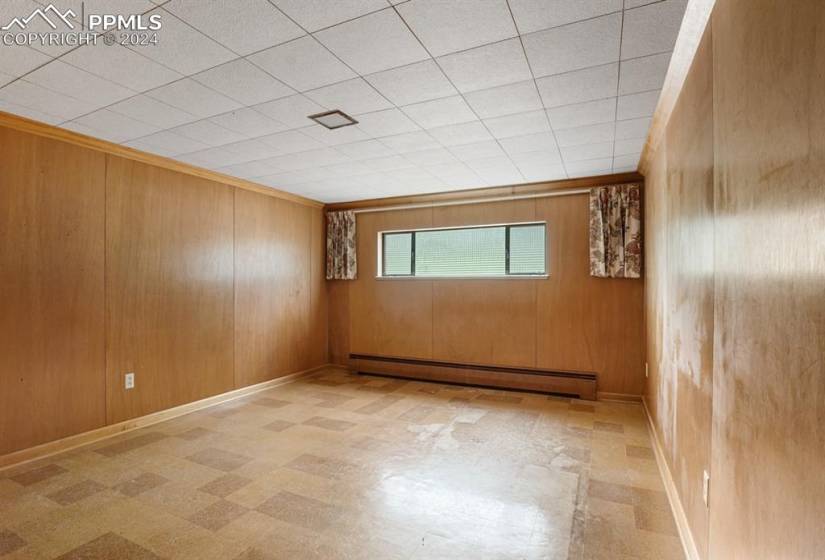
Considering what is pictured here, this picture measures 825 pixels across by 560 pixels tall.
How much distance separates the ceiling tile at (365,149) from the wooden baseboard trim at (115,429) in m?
2.99

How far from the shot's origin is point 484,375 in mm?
5117

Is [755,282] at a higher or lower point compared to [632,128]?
lower

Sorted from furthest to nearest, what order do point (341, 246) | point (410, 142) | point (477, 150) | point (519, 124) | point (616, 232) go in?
point (341, 246) < point (616, 232) < point (477, 150) < point (410, 142) < point (519, 124)

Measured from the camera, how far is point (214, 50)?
208 cm

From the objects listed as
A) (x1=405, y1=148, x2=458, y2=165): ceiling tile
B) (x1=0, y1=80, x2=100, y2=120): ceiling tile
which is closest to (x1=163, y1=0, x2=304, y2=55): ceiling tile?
(x1=0, y1=80, x2=100, y2=120): ceiling tile

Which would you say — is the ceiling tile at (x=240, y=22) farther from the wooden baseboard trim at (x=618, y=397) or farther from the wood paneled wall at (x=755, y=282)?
the wooden baseboard trim at (x=618, y=397)

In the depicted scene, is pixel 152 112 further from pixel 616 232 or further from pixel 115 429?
pixel 616 232

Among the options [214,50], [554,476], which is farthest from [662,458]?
[214,50]

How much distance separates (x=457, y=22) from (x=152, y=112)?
2216 millimetres


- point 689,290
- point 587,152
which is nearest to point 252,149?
point 587,152

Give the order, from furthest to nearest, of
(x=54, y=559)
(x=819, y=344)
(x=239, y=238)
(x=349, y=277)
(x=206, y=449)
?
(x=349, y=277) < (x=239, y=238) < (x=206, y=449) < (x=54, y=559) < (x=819, y=344)

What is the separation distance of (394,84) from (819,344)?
2259mm

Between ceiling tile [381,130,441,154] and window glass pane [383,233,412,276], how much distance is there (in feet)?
7.41

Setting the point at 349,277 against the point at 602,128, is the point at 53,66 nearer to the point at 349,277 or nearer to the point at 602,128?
the point at 602,128
